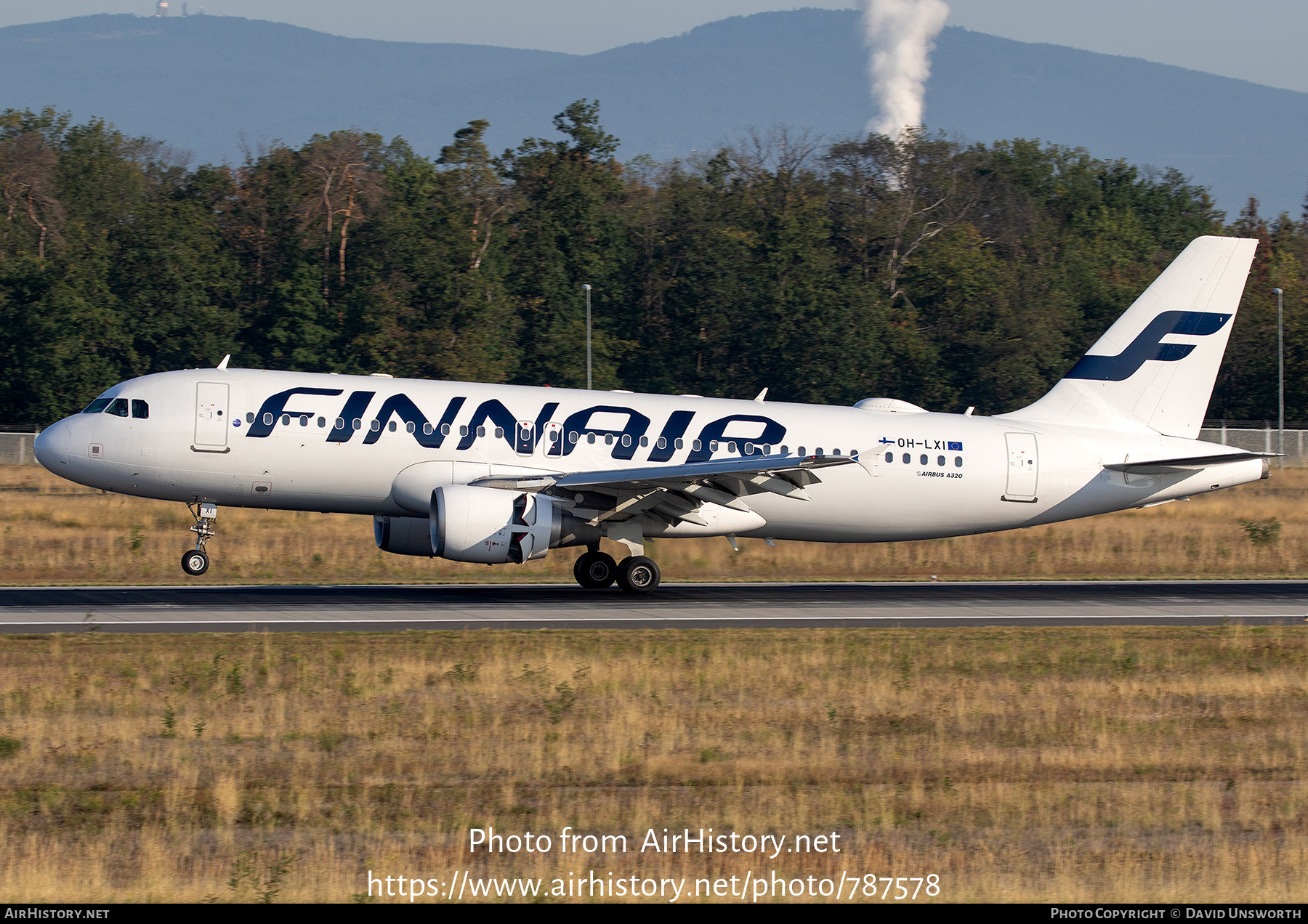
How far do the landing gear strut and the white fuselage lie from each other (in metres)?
2.16

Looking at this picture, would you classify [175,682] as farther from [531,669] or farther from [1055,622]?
[1055,622]

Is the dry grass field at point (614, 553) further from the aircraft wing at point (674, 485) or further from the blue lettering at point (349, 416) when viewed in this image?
the blue lettering at point (349, 416)

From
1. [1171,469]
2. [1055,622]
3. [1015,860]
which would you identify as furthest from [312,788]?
[1171,469]

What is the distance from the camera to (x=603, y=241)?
87.4 meters

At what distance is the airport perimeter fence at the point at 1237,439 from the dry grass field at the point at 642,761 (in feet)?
159

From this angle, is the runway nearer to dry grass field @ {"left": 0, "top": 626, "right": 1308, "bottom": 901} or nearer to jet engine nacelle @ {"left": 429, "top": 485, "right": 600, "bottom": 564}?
jet engine nacelle @ {"left": 429, "top": 485, "right": 600, "bottom": 564}

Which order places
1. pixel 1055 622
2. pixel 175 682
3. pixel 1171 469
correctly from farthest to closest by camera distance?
pixel 1171 469, pixel 1055 622, pixel 175 682

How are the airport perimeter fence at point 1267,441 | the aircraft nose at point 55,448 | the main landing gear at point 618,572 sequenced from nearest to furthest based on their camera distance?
the aircraft nose at point 55,448 → the main landing gear at point 618,572 → the airport perimeter fence at point 1267,441

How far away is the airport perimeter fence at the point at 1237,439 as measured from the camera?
65500 mm

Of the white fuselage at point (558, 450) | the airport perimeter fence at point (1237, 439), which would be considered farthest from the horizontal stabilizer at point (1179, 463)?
the airport perimeter fence at point (1237, 439)

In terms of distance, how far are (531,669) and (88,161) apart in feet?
281

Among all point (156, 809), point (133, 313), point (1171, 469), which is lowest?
point (156, 809)

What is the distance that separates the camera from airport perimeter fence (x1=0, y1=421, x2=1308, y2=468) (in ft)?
215

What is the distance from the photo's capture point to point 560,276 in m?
83.1
